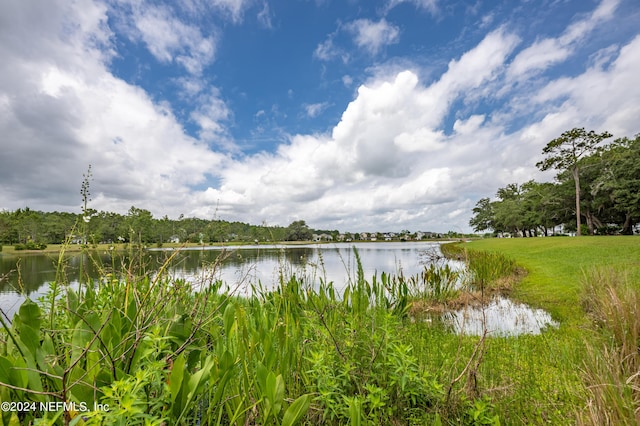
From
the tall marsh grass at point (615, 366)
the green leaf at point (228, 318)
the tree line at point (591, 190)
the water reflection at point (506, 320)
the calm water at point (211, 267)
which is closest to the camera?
the tall marsh grass at point (615, 366)

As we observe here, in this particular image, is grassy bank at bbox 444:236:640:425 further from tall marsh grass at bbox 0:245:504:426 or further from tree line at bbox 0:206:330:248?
tree line at bbox 0:206:330:248

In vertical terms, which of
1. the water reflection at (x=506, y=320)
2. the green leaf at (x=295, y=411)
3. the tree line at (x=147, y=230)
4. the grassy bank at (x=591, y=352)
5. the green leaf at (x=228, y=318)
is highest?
the tree line at (x=147, y=230)

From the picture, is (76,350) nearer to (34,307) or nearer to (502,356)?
(34,307)

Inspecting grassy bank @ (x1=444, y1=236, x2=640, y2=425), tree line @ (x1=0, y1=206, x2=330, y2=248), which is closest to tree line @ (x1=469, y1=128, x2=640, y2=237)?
grassy bank @ (x1=444, y1=236, x2=640, y2=425)

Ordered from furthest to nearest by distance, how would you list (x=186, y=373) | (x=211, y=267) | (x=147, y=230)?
(x=147, y=230) < (x=211, y=267) < (x=186, y=373)

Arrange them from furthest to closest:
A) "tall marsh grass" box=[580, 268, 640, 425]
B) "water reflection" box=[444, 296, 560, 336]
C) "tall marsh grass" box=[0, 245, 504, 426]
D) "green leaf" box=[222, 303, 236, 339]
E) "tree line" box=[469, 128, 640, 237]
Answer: "tree line" box=[469, 128, 640, 237] < "water reflection" box=[444, 296, 560, 336] < "green leaf" box=[222, 303, 236, 339] < "tall marsh grass" box=[580, 268, 640, 425] < "tall marsh grass" box=[0, 245, 504, 426]

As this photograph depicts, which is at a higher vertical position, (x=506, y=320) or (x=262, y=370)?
(x=262, y=370)

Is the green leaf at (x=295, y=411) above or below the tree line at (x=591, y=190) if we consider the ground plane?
below

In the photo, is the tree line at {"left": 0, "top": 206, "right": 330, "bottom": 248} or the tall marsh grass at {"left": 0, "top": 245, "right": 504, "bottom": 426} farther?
the tree line at {"left": 0, "top": 206, "right": 330, "bottom": 248}

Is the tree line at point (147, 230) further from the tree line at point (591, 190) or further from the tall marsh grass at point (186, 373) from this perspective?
the tree line at point (591, 190)

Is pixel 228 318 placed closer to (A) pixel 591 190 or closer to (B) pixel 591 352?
(B) pixel 591 352

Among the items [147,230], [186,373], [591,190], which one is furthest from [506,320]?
[591,190]

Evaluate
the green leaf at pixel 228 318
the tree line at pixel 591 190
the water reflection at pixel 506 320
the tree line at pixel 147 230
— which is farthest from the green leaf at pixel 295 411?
the tree line at pixel 591 190

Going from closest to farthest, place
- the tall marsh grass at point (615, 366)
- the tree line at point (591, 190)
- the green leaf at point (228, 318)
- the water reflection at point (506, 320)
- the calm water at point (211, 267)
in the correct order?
the tall marsh grass at point (615, 366) → the green leaf at point (228, 318) → the calm water at point (211, 267) → the water reflection at point (506, 320) → the tree line at point (591, 190)
